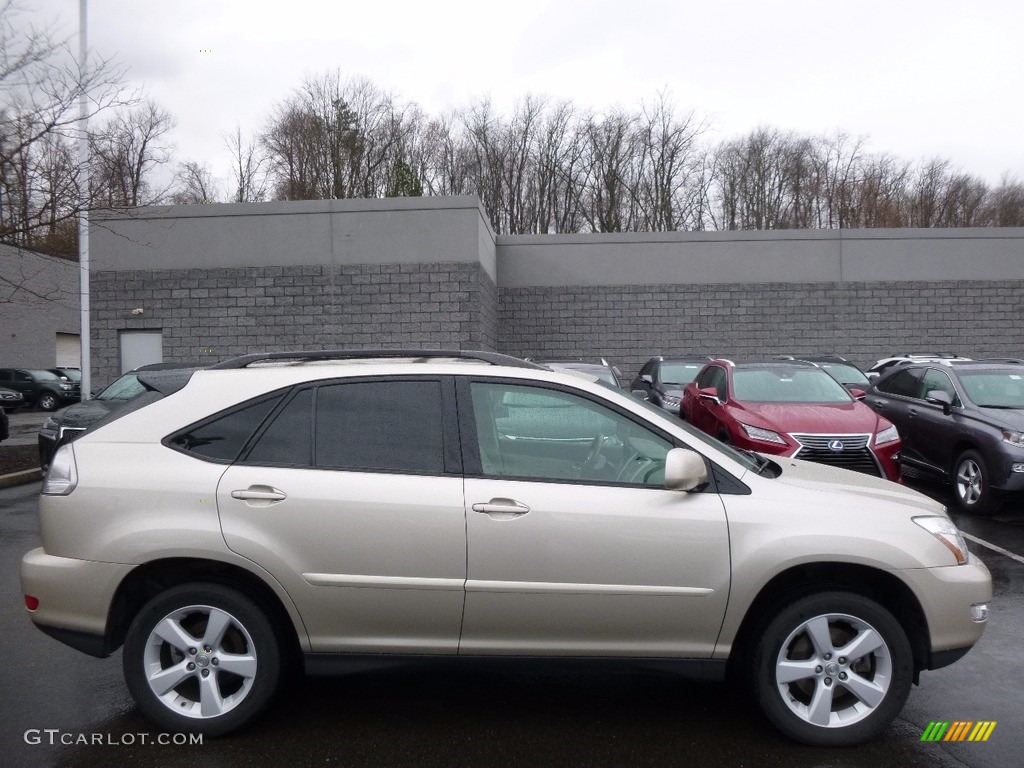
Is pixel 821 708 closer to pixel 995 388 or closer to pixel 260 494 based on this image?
pixel 260 494

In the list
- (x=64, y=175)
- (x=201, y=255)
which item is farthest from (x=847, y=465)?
(x=201, y=255)

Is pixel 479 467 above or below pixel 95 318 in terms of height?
below

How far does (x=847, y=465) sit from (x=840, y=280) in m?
17.4

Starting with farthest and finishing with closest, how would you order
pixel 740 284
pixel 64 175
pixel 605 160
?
1. pixel 605 160
2. pixel 740 284
3. pixel 64 175

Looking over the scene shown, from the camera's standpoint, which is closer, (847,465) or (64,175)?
(847,465)

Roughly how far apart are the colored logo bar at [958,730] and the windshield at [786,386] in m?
6.13

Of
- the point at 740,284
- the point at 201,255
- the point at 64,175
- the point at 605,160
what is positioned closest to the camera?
the point at 64,175

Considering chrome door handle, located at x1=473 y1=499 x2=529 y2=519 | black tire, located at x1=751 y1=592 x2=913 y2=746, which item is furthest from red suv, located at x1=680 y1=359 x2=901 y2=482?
chrome door handle, located at x1=473 y1=499 x2=529 y2=519

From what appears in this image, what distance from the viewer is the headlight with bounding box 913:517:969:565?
3.45 meters

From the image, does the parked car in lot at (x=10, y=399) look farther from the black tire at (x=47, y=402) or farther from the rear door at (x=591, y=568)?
the rear door at (x=591, y=568)

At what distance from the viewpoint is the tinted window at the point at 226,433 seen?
3.55m

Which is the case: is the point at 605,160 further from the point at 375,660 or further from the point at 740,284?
the point at 375,660

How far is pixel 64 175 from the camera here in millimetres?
10875

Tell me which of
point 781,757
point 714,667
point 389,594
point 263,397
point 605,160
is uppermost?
point 605,160
